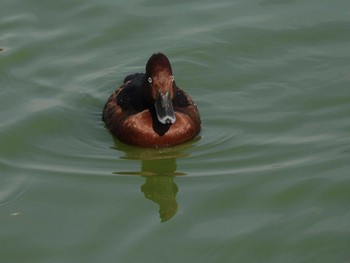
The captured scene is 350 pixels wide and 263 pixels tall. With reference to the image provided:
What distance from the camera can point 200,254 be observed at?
8078 millimetres

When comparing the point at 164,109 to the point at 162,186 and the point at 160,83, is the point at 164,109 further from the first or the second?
the point at 162,186

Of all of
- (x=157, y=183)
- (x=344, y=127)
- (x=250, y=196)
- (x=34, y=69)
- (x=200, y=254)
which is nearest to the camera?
(x=200, y=254)

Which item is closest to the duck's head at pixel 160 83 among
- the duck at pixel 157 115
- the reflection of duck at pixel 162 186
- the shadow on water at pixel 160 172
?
the duck at pixel 157 115

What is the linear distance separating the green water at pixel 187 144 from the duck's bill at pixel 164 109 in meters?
0.36

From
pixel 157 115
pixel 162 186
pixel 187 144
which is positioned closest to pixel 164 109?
pixel 157 115

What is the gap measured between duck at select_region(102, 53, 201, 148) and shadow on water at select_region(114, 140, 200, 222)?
0.30ft

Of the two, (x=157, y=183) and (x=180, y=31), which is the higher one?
(x=180, y=31)

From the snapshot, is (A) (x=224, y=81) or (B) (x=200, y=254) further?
(A) (x=224, y=81)

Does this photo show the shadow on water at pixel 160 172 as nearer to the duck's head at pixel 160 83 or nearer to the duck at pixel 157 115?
the duck at pixel 157 115

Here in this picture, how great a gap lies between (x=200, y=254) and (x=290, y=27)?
5535mm

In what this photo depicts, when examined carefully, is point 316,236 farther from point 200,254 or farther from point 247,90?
point 247,90

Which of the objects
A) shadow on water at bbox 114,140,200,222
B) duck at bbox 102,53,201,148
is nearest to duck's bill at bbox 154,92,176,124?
duck at bbox 102,53,201,148

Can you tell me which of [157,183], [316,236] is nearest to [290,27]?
[157,183]

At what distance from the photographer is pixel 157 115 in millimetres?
10266
